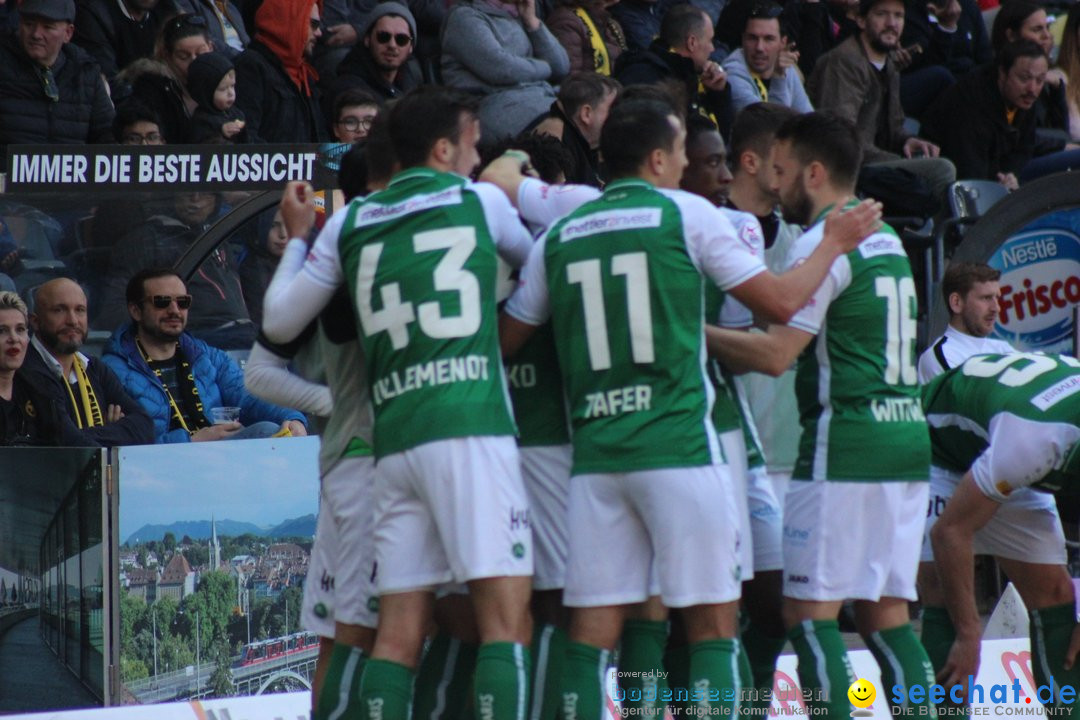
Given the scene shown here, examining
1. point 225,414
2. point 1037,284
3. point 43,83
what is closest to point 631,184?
point 225,414

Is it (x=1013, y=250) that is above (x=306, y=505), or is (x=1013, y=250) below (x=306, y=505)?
above

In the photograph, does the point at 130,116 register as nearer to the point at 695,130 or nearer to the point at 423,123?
the point at 695,130

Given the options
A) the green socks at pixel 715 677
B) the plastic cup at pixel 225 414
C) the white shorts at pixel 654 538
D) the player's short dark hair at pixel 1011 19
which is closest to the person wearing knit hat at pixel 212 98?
the plastic cup at pixel 225 414

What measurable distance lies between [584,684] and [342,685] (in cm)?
78

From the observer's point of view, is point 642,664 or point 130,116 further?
point 130,116

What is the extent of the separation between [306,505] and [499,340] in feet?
7.36

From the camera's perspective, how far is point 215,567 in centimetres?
675

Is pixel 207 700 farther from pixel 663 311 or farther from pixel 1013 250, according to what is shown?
pixel 1013 250

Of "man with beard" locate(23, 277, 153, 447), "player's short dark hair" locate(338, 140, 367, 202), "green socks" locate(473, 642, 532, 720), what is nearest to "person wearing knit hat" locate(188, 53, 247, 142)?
"man with beard" locate(23, 277, 153, 447)

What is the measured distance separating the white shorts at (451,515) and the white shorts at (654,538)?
0.19 m

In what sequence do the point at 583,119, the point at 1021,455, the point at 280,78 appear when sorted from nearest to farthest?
the point at 1021,455
the point at 583,119
the point at 280,78

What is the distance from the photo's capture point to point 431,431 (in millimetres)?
4738

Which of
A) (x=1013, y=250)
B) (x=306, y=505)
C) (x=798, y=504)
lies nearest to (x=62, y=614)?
(x=306, y=505)

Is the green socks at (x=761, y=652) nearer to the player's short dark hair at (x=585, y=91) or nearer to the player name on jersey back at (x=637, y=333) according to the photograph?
the player name on jersey back at (x=637, y=333)
